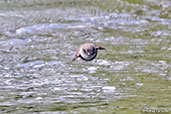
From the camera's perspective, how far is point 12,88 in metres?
5.50

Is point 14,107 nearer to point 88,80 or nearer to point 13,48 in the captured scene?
point 88,80

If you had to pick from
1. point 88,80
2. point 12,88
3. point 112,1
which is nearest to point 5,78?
point 12,88

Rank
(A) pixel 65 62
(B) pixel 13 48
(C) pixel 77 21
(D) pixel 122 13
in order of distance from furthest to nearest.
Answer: (D) pixel 122 13 < (C) pixel 77 21 < (B) pixel 13 48 < (A) pixel 65 62

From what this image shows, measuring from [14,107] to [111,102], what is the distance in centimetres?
101

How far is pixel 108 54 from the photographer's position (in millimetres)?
7191

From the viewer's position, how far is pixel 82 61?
673 centimetres

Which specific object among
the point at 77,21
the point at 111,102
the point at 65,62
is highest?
the point at 77,21

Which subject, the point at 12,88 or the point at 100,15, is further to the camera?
the point at 100,15

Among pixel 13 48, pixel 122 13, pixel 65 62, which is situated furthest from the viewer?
pixel 122 13

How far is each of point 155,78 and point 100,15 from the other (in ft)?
14.0

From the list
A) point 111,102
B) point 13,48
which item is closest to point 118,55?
point 13,48

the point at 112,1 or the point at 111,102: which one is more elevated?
the point at 112,1

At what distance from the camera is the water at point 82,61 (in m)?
4.89

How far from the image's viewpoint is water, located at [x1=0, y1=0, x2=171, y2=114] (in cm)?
489
